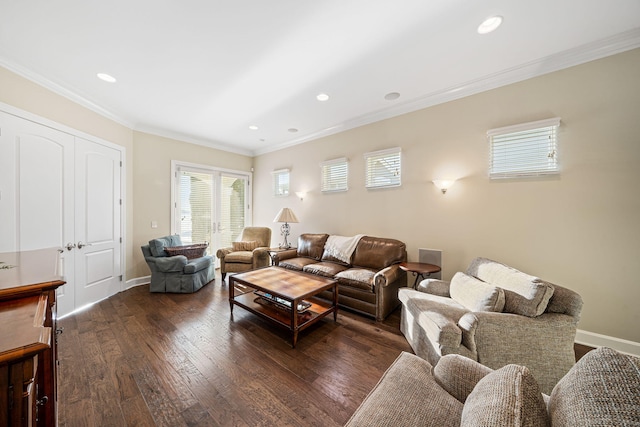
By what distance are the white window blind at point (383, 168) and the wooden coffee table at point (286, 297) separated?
1864 mm

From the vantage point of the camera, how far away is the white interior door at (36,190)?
2.36 metres

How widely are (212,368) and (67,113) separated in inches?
147

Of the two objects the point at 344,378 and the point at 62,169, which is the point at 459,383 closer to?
the point at 344,378

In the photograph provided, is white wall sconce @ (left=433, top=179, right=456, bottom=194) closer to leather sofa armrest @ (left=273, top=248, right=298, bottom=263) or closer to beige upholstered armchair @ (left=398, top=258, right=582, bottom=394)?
beige upholstered armchair @ (left=398, top=258, right=582, bottom=394)

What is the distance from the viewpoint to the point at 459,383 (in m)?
1.11

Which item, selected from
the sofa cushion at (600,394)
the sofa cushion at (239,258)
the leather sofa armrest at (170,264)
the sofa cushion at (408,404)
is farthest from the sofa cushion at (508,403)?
the leather sofa armrest at (170,264)

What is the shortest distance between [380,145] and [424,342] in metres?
2.89

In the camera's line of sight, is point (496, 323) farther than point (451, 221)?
No

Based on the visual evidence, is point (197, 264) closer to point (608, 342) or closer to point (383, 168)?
point (383, 168)

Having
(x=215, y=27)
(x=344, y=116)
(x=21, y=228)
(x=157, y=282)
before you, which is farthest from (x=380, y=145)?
(x=21, y=228)

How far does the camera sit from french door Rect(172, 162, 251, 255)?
467 cm

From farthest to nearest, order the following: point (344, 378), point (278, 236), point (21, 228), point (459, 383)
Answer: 1. point (278, 236)
2. point (21, 228)
3. point (344, 378)
4. point (459, 383)

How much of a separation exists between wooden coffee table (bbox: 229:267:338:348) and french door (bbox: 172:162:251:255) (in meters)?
2.52

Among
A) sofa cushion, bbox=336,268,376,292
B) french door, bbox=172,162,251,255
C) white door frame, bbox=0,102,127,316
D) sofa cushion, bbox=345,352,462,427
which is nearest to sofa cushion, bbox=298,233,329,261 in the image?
sofa cushion, bbox=336,268,376,292
